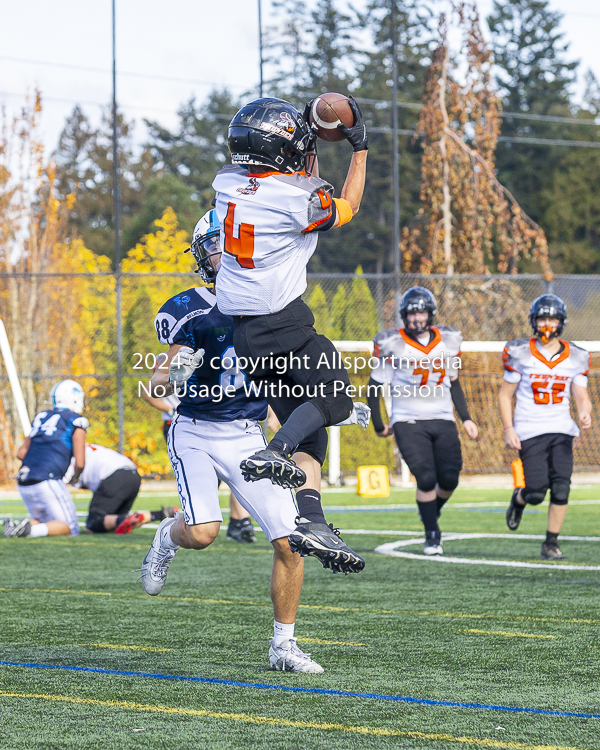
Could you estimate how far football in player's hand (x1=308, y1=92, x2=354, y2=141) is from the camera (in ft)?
15.2

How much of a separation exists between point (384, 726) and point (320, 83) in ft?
59.4

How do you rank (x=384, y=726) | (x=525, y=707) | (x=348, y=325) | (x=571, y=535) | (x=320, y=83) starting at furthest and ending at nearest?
(x=320, y=83)
(x=348, y=325)
(x=571, y=535)
(x=525, y=707)
(x=384, y=726)

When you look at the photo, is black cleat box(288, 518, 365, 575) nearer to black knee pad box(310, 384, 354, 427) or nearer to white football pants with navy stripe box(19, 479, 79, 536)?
black knee pad box(310, 384, 354, 427)

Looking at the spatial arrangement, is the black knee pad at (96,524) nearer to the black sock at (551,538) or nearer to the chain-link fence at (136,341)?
the black sock at (551,538)

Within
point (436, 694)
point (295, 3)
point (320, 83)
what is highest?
point (295, 3)

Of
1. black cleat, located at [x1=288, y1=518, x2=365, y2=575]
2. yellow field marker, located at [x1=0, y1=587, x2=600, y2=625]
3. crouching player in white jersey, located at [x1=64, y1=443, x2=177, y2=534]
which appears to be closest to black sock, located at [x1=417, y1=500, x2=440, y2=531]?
yellow field marker, located at [x1=0, y1=587, x2=600, y2=625]

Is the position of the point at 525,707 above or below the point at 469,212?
below

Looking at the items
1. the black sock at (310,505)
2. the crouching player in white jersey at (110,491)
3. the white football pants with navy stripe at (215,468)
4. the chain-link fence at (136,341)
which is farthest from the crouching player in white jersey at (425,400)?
the chain-link fence at (136,341)

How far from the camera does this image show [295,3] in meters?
20.6

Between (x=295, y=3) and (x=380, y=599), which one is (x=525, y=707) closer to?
A: (x=380, y=599)

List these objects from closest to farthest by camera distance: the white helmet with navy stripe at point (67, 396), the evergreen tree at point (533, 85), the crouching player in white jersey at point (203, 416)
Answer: the crouching player in white jersey at point (203, 416), the white helmet with navy stripe at point (67, 396), the evergreen tree at point (533, 85)

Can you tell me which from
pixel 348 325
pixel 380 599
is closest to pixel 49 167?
pixel 348 325

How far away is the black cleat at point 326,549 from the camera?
13.8 ft

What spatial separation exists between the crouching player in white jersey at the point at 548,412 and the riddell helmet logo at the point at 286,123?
4.53 metres
